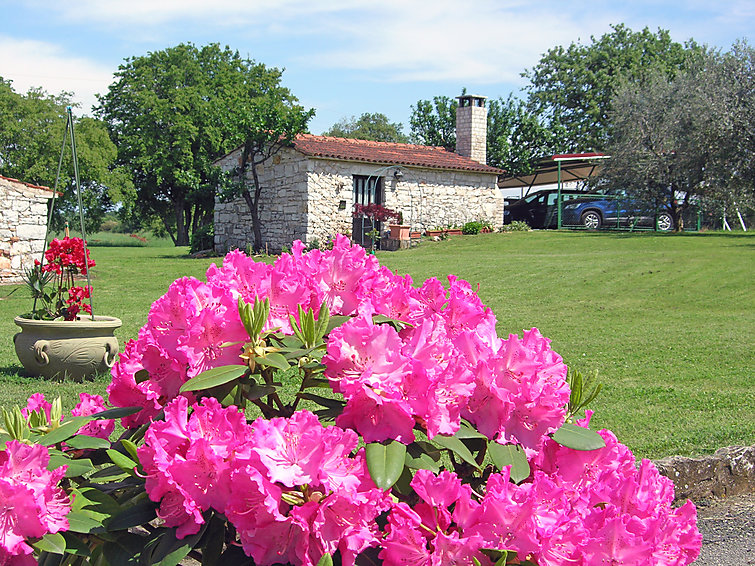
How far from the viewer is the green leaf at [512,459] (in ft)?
5.06

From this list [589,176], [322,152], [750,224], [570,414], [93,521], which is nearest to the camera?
[93,521]

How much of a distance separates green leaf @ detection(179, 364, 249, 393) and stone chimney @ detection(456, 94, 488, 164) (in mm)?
28501

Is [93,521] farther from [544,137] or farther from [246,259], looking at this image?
[544,137]

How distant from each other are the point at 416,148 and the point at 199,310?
1072 inches

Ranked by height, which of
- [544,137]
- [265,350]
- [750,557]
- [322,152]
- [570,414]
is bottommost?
[750,557]

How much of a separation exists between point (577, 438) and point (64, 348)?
5841 mm

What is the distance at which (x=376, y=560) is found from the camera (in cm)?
157

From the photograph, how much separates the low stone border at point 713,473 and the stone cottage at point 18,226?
48.7 ft

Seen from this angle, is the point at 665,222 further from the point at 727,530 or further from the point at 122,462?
the point at 122,462

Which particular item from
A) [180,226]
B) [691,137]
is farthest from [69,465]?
[180,226]

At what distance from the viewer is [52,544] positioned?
55.1 inches

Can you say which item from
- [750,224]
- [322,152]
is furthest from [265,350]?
[750,224]

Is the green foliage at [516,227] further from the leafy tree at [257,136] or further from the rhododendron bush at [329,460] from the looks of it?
the rhododendron bush at [329,460]

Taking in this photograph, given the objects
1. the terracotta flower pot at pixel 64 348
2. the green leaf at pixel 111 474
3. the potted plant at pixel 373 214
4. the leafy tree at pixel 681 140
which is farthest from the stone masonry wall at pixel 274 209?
the green leaf at pixel 111 474
